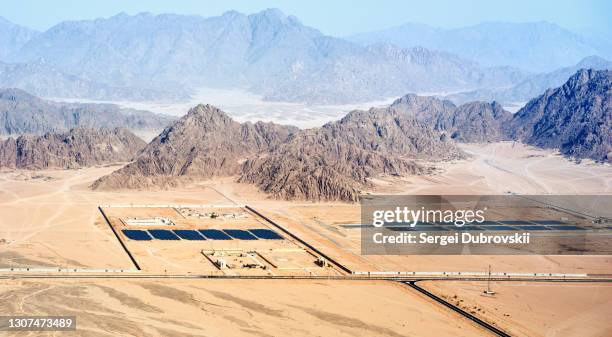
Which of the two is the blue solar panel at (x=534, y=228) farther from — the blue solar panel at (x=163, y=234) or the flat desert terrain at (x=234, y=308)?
the blue solar panel at (x=163, y=234)

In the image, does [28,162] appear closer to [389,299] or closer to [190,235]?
[190,235]

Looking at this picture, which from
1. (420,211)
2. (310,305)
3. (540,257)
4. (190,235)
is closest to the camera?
(310,305)

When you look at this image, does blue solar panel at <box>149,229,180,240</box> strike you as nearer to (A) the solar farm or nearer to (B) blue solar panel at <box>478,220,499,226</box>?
(A) the solar farm

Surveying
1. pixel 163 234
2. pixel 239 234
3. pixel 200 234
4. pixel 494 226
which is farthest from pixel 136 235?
pixel 494 226

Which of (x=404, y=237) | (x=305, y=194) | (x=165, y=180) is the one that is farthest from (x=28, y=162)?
(x=404, y=237)

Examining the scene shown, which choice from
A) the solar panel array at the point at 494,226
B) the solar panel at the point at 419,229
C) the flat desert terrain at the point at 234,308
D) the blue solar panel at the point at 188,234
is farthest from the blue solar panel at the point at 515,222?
the blue solar panel at the point at 188,234

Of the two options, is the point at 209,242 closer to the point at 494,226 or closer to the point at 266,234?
the point at 266,234
